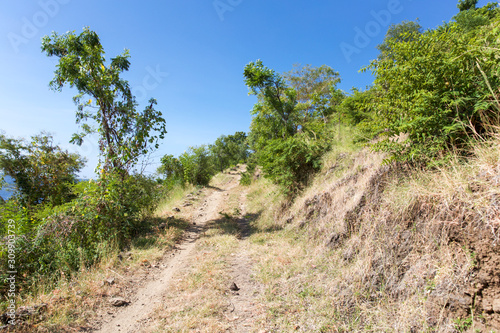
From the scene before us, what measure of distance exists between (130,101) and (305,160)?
7.39m

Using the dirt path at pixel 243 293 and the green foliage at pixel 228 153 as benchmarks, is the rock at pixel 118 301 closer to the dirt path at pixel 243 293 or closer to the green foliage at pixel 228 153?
the dirt path at pixel 243 293

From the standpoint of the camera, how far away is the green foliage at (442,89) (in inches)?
126

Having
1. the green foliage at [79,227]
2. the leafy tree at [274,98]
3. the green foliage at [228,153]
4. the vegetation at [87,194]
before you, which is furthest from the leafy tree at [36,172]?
the green foliage at [228,153]

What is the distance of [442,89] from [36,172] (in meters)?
15.7

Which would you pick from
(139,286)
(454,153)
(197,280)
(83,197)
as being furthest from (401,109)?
(83,197)

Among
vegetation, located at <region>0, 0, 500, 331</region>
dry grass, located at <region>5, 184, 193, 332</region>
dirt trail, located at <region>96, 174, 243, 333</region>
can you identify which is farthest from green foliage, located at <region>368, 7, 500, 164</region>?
dry grass, located at <region>5, 184, 193, 332</region>

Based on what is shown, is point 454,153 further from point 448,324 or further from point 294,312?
point 294,312

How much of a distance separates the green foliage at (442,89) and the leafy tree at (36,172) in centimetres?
1266

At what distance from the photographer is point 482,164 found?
2832 mm

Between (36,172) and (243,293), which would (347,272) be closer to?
(243,293)

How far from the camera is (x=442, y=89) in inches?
138

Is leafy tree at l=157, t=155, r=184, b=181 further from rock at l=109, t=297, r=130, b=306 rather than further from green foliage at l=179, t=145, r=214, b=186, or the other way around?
rock at l=109, t=297, r=130, b=306

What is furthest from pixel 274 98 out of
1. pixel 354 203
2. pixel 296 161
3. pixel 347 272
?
pixel 347 272

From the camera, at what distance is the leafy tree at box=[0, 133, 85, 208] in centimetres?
1009
